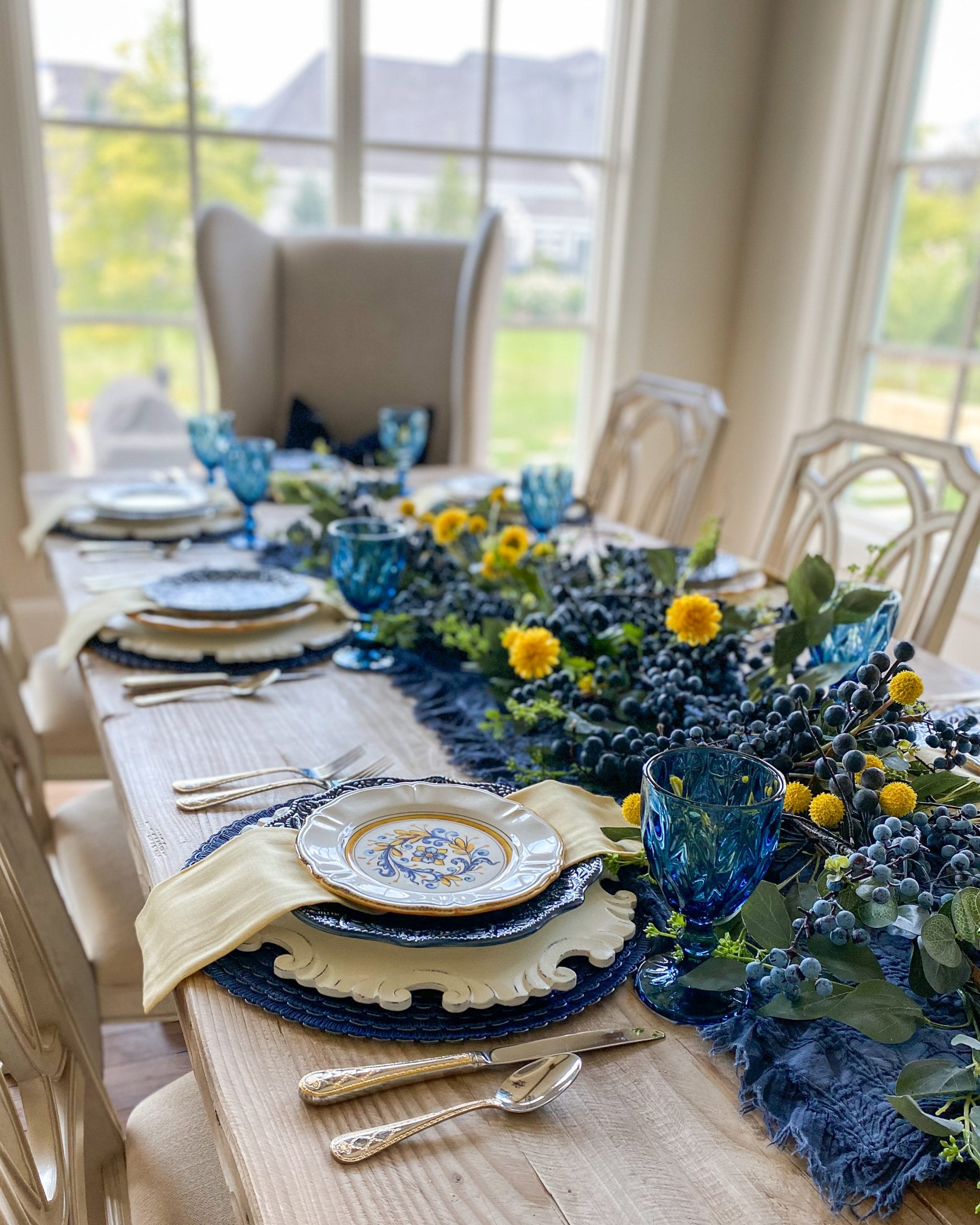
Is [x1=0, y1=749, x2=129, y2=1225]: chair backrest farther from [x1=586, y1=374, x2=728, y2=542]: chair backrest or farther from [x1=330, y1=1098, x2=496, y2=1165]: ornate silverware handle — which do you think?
[x1=586, y1=374, x2=728, y2=542]: chair backrest

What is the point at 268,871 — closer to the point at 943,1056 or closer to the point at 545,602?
the point at 943,1056

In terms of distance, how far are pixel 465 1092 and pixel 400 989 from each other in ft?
0.23

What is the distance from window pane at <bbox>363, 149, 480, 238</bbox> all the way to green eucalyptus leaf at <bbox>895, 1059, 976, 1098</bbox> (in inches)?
121

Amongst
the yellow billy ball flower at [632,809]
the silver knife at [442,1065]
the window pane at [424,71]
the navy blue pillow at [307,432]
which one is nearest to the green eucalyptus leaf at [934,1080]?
the silver knife at [442,1065]

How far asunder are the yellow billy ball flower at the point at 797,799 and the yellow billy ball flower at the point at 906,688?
81 millimetres

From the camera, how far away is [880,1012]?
542mm

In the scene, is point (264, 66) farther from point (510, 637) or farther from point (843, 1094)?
point (843, 1094)

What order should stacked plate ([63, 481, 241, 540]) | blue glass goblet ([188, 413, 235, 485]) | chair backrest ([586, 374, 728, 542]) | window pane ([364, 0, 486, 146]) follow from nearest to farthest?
stacked plate ([63, 481, 241, 540]) < blue glass goblet ([188, 413, 235, 485]) < chair backrest ([586, 374, 728, 542]) < window pane ([364, 0, 486, 146])

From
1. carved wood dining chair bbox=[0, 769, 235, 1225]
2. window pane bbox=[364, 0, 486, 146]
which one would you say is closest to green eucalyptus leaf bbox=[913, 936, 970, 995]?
carved wood dining chair bbox=[0, 769, 235, 1225]

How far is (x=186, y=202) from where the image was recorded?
122 inches

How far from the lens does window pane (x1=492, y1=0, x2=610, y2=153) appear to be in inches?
129

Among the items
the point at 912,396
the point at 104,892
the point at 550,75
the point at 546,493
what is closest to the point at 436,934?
the point at 104,892

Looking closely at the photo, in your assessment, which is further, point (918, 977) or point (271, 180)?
point (271, 180)

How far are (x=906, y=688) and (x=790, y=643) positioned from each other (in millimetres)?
257
